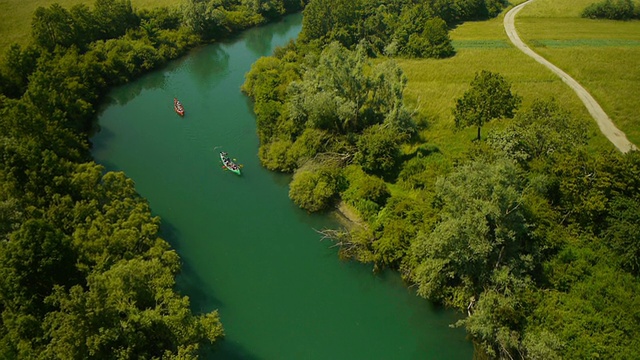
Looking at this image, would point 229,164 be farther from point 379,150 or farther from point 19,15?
point 19,15

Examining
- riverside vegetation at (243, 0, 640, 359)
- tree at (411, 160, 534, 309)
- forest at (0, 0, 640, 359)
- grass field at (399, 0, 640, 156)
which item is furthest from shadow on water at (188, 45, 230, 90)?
tree at (411, 160, 534, 309)

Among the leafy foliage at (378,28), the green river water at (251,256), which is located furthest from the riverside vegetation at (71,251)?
the leafy foliage at (378,28)

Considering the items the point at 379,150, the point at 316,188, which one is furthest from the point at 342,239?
the point at 379,150

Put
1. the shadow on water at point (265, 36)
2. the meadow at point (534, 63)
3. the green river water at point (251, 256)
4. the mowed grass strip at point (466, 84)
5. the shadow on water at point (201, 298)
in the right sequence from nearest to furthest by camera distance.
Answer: the shadow on water at point (201, 298) → the green river water at point (251, 256) → the mowed grass strip at point (466, 84) → the meadow at point (534, 63) → the shadow on water at point (265, 36)

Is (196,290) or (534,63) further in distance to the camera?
(534,63)

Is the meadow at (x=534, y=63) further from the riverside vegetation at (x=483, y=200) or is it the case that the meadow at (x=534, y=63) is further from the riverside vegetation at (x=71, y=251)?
the riverside vegetation at (x=71, y=251)

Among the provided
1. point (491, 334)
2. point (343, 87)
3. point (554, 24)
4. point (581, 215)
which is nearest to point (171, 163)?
point (343, 87)

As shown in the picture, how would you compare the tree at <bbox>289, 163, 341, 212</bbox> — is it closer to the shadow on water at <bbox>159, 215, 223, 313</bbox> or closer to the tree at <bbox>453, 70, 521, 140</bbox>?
the shadow on water at <bbox>159, 215, 223, 313</bbox>
